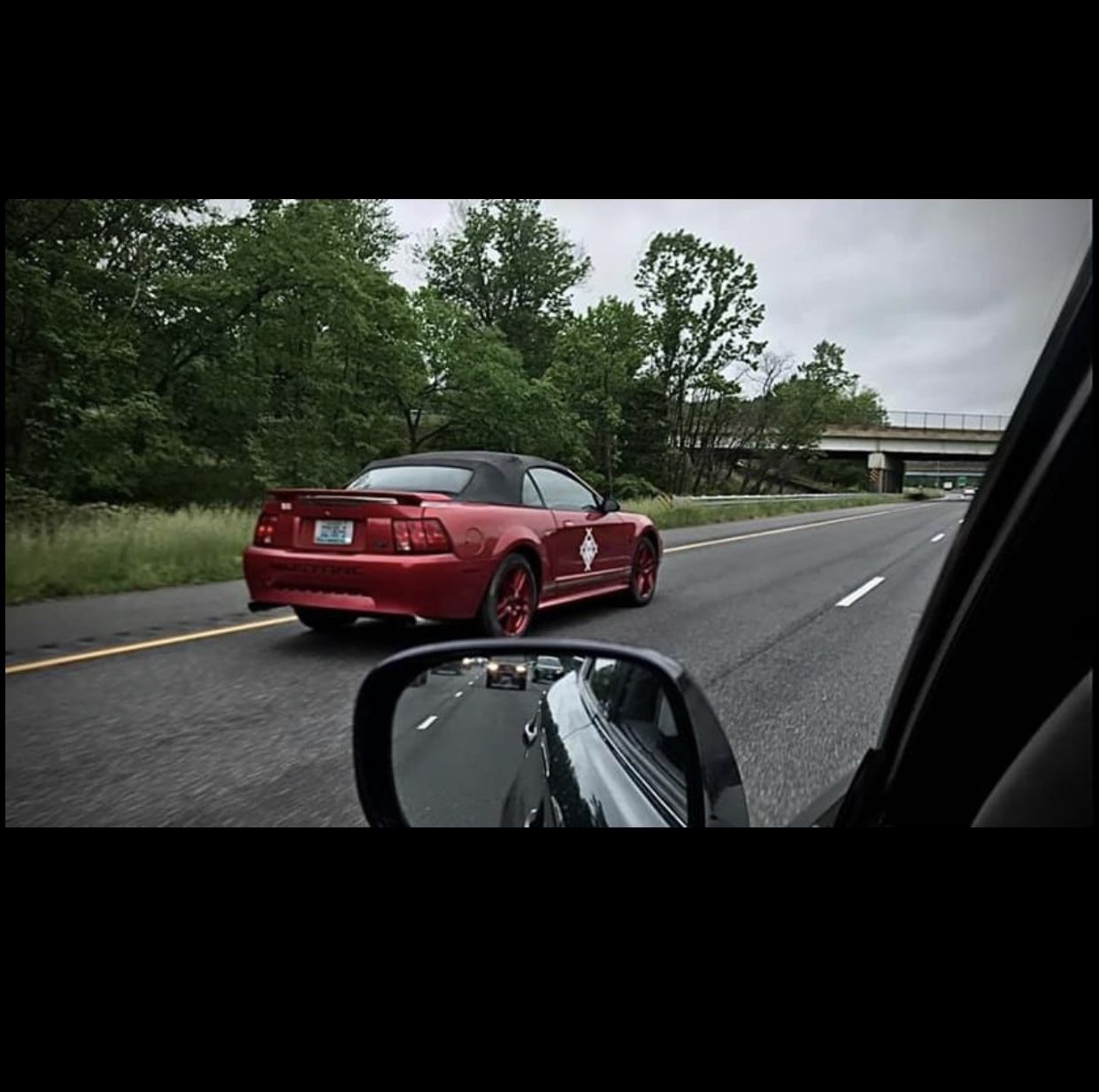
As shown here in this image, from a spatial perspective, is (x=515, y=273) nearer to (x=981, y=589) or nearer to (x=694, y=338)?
(x=694, y=338)

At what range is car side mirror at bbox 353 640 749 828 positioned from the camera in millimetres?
1272

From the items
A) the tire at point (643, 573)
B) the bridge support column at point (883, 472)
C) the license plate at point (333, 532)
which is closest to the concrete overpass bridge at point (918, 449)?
the bridge support column at point (883, 472)

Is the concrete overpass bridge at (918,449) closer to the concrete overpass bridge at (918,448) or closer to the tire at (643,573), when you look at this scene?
the concrete overpass bridge at (918,448)

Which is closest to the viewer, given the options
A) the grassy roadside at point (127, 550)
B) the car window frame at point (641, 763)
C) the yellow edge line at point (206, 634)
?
the car window frame at point (641, 763)

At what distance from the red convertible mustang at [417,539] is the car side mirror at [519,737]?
0.46 meters

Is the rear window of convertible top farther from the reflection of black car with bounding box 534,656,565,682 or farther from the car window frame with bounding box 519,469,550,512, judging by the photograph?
the reflection of black car with bounding box 534,656,565,682

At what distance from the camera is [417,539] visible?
1.79 meters

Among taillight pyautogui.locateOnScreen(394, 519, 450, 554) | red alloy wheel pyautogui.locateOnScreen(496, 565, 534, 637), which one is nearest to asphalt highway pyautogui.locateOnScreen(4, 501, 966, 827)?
red alloy wheel pyautogui.locateOnScreen(496, 565, 534, 637)

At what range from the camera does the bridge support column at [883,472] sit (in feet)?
5.62
